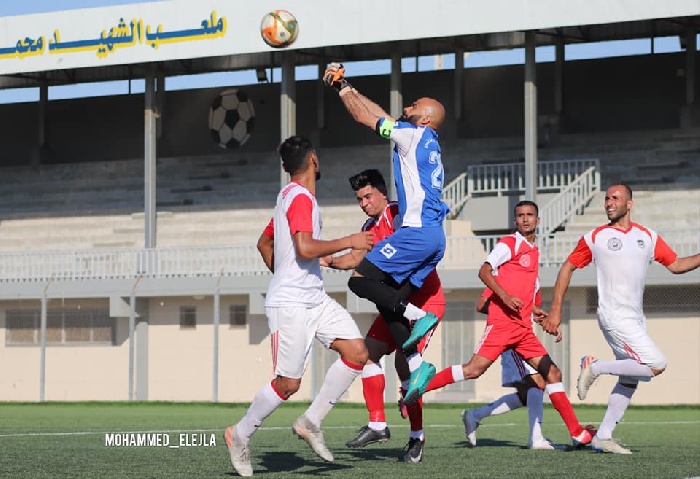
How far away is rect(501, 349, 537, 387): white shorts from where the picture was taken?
11.5 meters

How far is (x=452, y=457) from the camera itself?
390 inches

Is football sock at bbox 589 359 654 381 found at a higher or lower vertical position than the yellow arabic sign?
lower

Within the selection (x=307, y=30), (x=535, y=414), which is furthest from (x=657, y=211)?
(x=535, y=414)

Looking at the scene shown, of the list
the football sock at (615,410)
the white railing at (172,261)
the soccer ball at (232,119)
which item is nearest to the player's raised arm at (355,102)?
the football sock at (615,410)

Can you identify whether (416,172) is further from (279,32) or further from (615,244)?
(279,32)

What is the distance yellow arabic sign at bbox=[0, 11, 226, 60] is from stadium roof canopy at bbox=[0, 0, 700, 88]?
22 mm

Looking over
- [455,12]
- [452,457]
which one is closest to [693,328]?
[455,12]

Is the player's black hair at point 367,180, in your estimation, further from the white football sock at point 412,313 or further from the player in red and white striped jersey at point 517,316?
the player in red and white striped jersey at point 517,316

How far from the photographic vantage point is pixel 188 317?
3089 cm

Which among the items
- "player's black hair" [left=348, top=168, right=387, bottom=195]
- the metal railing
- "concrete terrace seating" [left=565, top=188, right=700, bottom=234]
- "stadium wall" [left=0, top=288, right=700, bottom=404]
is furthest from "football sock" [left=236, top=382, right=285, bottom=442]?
the metal railing

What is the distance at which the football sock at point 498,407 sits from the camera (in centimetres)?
1137

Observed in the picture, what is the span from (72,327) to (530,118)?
1052cm

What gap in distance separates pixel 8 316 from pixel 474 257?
10.5m

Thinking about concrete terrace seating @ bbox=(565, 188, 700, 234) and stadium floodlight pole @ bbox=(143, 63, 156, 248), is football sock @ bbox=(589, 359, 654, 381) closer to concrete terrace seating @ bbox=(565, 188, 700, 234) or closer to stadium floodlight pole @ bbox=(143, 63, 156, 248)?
concrete terrace seating @ bbox=(565, 188, 700, 234)
